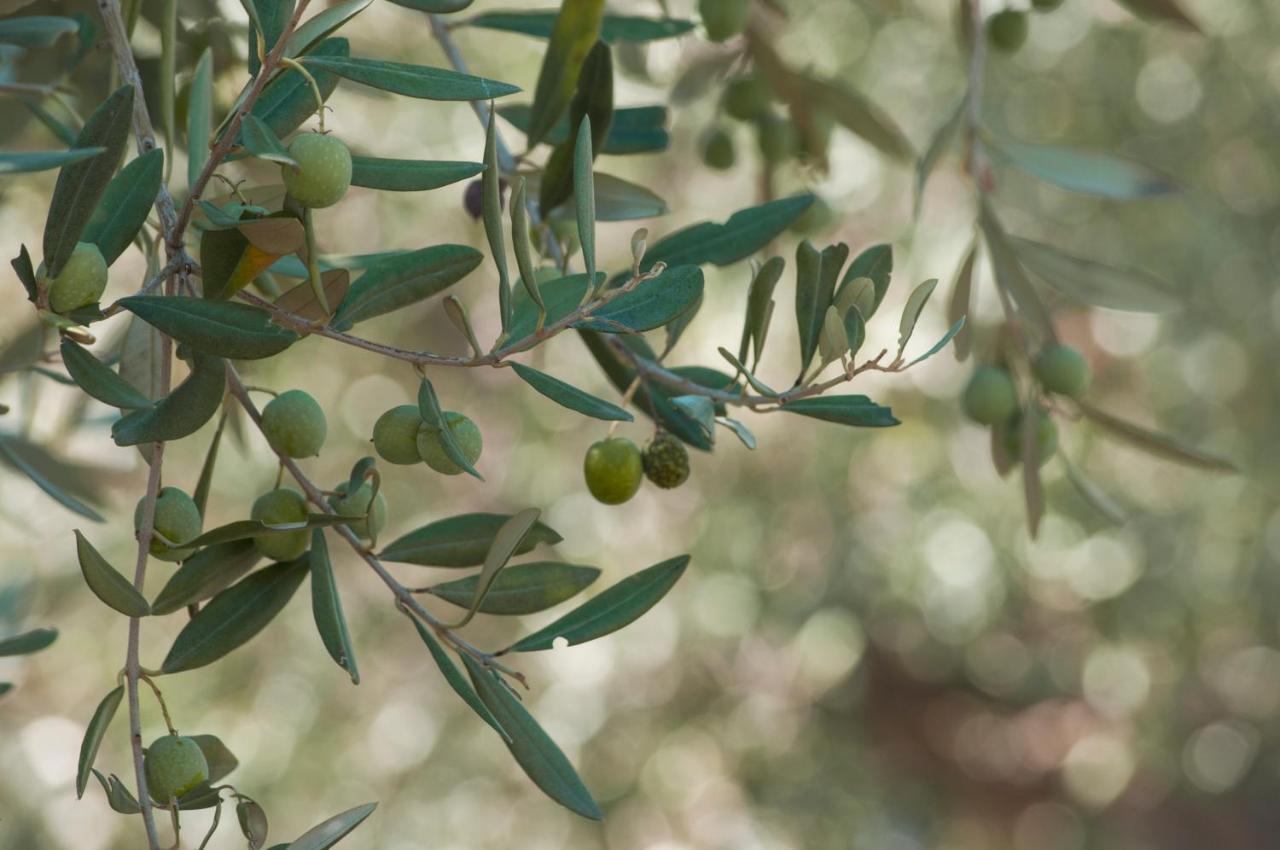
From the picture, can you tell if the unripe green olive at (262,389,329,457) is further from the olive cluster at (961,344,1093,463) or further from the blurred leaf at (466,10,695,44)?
the olive cluster at (961,344,1093,463)

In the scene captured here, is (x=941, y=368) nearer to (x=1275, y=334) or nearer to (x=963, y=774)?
(x=1275, y=334)

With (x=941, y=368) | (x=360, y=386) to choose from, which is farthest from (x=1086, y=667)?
(x=360, y=386)

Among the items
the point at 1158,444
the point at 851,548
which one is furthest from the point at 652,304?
the point at 851,548

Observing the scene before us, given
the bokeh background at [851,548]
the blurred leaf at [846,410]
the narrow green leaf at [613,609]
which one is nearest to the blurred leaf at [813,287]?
the blurred leaf at [846,410]

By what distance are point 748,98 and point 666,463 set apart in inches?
17.7

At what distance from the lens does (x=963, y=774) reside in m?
3.35

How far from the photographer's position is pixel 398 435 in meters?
0.59

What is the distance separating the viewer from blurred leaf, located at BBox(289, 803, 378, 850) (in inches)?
22.0

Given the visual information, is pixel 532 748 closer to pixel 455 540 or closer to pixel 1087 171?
pixel 455 540

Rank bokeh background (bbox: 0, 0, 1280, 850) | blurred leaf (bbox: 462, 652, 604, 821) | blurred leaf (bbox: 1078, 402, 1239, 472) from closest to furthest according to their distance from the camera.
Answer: blurred leaf (bbox: 462, 652, 604, 821), blurred leaf (bbox: 1078, 402, 1239, 472), bokeh background (bbox: 0, 0, 1280, 850)

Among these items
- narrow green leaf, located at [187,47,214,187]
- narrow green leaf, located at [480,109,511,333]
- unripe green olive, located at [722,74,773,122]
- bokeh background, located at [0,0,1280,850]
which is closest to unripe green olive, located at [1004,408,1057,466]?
unripe green olive, located at [722,74,773,122]

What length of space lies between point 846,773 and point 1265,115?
1799 mm

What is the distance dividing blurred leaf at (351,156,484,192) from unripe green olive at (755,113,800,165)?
56 centimetres

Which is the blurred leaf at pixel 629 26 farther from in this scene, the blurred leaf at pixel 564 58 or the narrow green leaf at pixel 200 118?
the narrow green leaf at pixel 200 118
